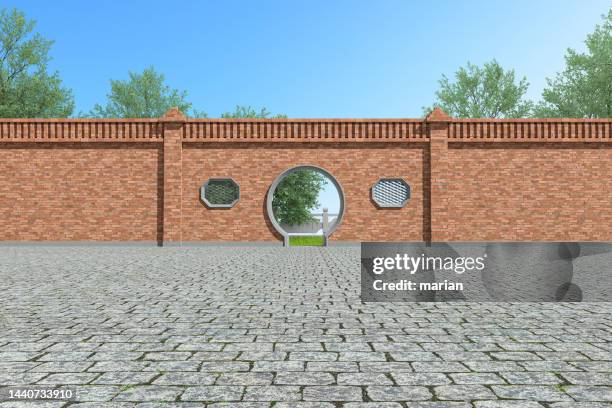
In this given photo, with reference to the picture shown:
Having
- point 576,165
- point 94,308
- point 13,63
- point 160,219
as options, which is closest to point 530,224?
point 576,165

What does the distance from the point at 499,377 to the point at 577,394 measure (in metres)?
0.53

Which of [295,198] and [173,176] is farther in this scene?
[295,198]

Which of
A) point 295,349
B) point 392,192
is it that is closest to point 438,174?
point 392,192

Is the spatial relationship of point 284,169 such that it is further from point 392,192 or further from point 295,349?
point 295,349

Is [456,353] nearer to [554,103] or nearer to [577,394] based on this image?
[577,394]

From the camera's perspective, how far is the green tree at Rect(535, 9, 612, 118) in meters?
35.8

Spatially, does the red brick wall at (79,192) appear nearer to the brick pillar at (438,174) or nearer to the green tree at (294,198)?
the brick pillar at (438,174)

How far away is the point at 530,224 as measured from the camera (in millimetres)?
21656

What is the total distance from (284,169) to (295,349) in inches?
681

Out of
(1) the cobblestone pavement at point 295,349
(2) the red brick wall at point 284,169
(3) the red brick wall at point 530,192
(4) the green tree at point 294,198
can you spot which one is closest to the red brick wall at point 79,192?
(2) the red brick wall at point 284,169

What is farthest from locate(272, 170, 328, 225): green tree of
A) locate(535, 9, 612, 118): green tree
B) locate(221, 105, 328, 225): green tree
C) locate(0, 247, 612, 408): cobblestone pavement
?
locate(0, 247, 612, 408): cobblestone pavement

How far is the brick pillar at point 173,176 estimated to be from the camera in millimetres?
21516

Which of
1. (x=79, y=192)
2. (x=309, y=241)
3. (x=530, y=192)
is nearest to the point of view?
(x=530, y=192)

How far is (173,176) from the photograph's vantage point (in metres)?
21.7
